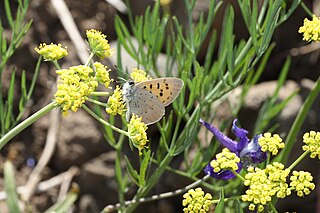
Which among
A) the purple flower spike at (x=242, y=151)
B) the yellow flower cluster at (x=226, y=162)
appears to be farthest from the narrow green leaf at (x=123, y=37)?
the yellow flower cluster at (x=226, y=162)

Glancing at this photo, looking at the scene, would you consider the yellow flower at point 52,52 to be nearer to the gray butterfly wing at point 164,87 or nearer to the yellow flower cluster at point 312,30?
the gray butterfly wing at point 164,87

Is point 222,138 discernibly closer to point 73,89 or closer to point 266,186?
point 266,186

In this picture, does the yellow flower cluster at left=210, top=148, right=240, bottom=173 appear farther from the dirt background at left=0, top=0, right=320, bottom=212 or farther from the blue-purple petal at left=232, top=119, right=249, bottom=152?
the dirt background at left=0, top=0, right=320, bottom=212

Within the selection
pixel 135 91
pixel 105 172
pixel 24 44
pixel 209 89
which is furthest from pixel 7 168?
pixel 24 44

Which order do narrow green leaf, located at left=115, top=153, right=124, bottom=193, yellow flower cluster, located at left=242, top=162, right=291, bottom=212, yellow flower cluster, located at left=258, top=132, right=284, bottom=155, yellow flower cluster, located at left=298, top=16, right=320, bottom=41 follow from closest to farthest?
yellow flower cluster, located at left=242, top=162, right=291, bottom=212 < yellow flower cluster, located at left=258, top=132, right=284, bottom=155 < yellow flower cluster, located at left=298, top=16, right=320, bottom=41 < narrow green leaf, located at left=115, top=153, right=124, bottom=193

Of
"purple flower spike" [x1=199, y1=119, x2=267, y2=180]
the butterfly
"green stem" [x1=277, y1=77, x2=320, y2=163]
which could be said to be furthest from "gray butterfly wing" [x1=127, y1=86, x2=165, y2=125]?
"green stem" [x1=277, y1=77, x2=320, y2=163]

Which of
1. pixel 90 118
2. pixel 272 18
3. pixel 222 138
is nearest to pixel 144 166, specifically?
pixel 222 138
